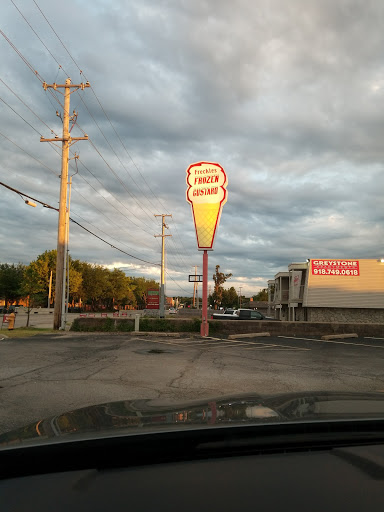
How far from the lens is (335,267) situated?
1453 inches

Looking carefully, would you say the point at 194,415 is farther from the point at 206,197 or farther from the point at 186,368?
the point at 206,197

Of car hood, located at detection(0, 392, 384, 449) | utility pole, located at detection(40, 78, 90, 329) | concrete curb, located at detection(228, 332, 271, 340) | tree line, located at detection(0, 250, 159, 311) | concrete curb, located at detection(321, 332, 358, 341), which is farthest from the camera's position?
tree line, located at detection(0, 250, 159, 311)

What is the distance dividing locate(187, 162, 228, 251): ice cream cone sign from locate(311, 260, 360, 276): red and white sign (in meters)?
22.5

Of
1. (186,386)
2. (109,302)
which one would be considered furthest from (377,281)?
(109,302)

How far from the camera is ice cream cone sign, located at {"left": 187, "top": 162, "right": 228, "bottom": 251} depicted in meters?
18.0

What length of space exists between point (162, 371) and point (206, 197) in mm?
11096

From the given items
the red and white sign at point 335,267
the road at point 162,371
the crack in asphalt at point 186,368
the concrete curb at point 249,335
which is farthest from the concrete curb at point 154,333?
the red and white sign at point 335,267

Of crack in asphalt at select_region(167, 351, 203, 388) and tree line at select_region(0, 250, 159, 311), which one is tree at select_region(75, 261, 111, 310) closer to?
tree line at select_region(0, 250, 159, 311)

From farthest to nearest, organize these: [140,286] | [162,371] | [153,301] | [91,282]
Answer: [140,286]
[91,282]
[153,301]
[162,371]

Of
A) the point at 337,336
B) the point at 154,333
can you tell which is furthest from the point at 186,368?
the point at 337,336

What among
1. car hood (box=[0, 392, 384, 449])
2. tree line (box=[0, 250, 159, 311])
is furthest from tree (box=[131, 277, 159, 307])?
car hood (box=[0, 392, 384, 449])

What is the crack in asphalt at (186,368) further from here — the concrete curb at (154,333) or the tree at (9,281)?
the tree at (9,281)

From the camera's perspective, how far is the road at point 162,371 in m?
6.18

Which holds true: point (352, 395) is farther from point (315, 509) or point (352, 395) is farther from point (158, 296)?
point (158, 296)
